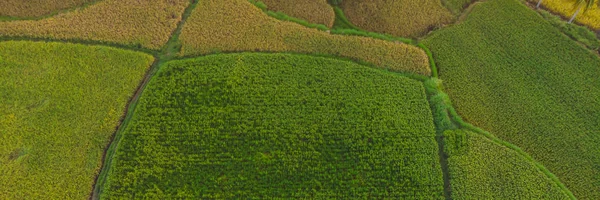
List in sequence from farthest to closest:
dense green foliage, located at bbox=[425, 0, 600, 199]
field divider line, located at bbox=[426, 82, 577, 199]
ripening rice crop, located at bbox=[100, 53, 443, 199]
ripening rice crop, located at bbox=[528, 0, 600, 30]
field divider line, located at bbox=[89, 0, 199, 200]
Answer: ripening rice crop, located at bbox=[528, 0, 600, 30] → dense green foliage, located at bbox=[425, 0, 600, 199] → field divider line, located at bbox=[426, 82, 577, 199] → field divider line, located at bbox=[89, 0, 199, 200] → ripening rice crop, located at bbox=[100, 53, 443, 199]

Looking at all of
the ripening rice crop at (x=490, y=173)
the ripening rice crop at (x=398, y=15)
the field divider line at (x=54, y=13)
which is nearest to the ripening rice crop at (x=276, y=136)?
the ripening rice crop at (x=490, y=173)

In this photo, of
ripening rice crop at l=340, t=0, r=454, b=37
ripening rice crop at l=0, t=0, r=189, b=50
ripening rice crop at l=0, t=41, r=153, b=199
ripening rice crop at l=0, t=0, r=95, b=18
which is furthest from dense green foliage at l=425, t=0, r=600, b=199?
ripening rice crop at l=0, t=0, r=95, b=18

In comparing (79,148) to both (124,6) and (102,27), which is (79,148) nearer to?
(102,27)

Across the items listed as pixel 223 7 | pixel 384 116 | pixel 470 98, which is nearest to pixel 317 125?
pixel 384 116

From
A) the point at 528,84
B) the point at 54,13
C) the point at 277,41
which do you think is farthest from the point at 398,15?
the point at 54,13

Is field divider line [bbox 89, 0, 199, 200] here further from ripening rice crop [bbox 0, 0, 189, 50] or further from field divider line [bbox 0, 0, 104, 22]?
field divider line [bbox 0, 0, 104, 22]
